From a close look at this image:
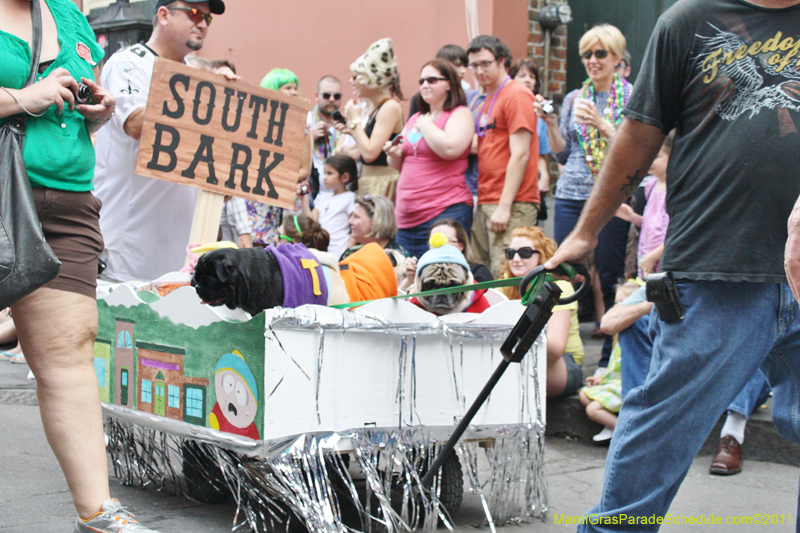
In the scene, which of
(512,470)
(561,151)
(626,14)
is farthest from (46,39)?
(626,14)

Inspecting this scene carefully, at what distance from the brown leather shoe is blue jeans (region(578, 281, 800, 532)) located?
1.90m

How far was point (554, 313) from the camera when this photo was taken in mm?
4473

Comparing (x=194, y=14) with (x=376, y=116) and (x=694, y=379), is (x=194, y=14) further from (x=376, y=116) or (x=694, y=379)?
(x=694, y=379)

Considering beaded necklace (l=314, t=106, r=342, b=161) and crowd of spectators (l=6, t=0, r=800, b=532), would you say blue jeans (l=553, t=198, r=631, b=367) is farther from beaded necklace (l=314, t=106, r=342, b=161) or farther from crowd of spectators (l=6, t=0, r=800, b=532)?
beaded necklace (l=314, t=106, r=342, b=161)

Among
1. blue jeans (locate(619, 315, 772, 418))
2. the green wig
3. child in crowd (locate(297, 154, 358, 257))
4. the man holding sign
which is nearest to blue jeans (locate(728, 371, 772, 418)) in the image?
blue jeans (locate(619, 315, 772, 418))

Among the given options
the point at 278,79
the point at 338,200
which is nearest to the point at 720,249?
the point at 338,200

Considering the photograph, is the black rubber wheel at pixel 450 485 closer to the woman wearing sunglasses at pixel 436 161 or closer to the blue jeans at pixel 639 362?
the blue jeans at pixel 639 362

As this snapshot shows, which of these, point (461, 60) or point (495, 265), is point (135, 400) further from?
point (461, 60)

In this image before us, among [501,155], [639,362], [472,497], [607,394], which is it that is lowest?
[472,497]

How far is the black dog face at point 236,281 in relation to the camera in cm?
279

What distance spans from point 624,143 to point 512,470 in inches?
58.5

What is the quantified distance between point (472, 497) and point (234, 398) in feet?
4.34

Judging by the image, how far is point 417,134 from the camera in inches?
221

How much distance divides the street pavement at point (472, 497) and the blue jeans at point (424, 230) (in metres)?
1.67
